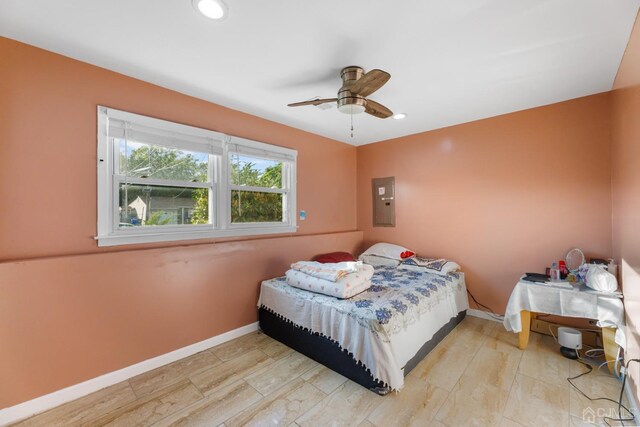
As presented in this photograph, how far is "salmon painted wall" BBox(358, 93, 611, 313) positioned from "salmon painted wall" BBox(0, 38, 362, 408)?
9.07 ft

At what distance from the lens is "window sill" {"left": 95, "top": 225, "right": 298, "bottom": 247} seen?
6.85 ft

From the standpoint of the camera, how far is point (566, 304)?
7.22 ft

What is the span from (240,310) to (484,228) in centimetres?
305

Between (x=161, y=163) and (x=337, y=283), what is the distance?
197 centimetres

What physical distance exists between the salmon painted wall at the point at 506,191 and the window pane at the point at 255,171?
184 centimetres

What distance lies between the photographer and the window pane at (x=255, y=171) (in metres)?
2.91

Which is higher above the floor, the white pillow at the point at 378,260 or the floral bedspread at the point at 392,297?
the white pillow at the point at 378,260

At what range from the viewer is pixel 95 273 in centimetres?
195

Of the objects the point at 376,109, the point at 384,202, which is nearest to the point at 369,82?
the point at 376,109

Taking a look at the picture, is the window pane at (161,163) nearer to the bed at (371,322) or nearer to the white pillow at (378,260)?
the bed at (371,322)

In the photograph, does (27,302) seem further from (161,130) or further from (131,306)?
(161,130)

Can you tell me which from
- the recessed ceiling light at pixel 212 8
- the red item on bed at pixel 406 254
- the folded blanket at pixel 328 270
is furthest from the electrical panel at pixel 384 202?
the recessed ceiling light at pixel 212 8

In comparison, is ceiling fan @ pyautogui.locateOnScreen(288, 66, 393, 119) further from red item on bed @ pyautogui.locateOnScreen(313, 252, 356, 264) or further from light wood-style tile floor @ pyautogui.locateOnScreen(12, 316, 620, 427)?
light wood-style tile floor @ pyautogui.locateOnScreen(12, 316, 620, 427)

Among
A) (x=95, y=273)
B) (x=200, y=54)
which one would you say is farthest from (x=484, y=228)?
(x=95, y=273)
